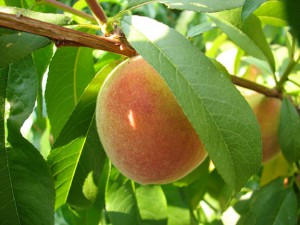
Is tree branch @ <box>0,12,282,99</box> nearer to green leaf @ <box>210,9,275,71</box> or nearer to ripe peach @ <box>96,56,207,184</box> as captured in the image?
ripe peach @ <box>96,56,207,184</box>

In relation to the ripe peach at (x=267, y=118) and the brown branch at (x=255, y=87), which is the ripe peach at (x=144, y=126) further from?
the ripe peach at (x=267, y=118)

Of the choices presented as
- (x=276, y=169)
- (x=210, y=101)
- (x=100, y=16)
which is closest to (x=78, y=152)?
(x=100, y=16)

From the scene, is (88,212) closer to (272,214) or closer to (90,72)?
(90,72)

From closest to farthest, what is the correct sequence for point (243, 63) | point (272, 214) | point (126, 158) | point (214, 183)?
point (126, 158), point (272, 214), point (214, 183), point (243, 63)

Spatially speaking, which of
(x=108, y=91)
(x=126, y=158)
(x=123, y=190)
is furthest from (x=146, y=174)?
(x=123, y=190)

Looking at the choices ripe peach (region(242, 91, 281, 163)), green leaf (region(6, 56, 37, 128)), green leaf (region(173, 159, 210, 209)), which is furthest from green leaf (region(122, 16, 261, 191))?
green leaf (region(173, 159, 210, 209))

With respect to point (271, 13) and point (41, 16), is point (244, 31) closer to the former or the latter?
point (271, 13)

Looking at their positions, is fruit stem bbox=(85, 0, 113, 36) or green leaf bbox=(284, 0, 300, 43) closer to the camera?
green leaf bbox=(284, 0, 300, 43)
